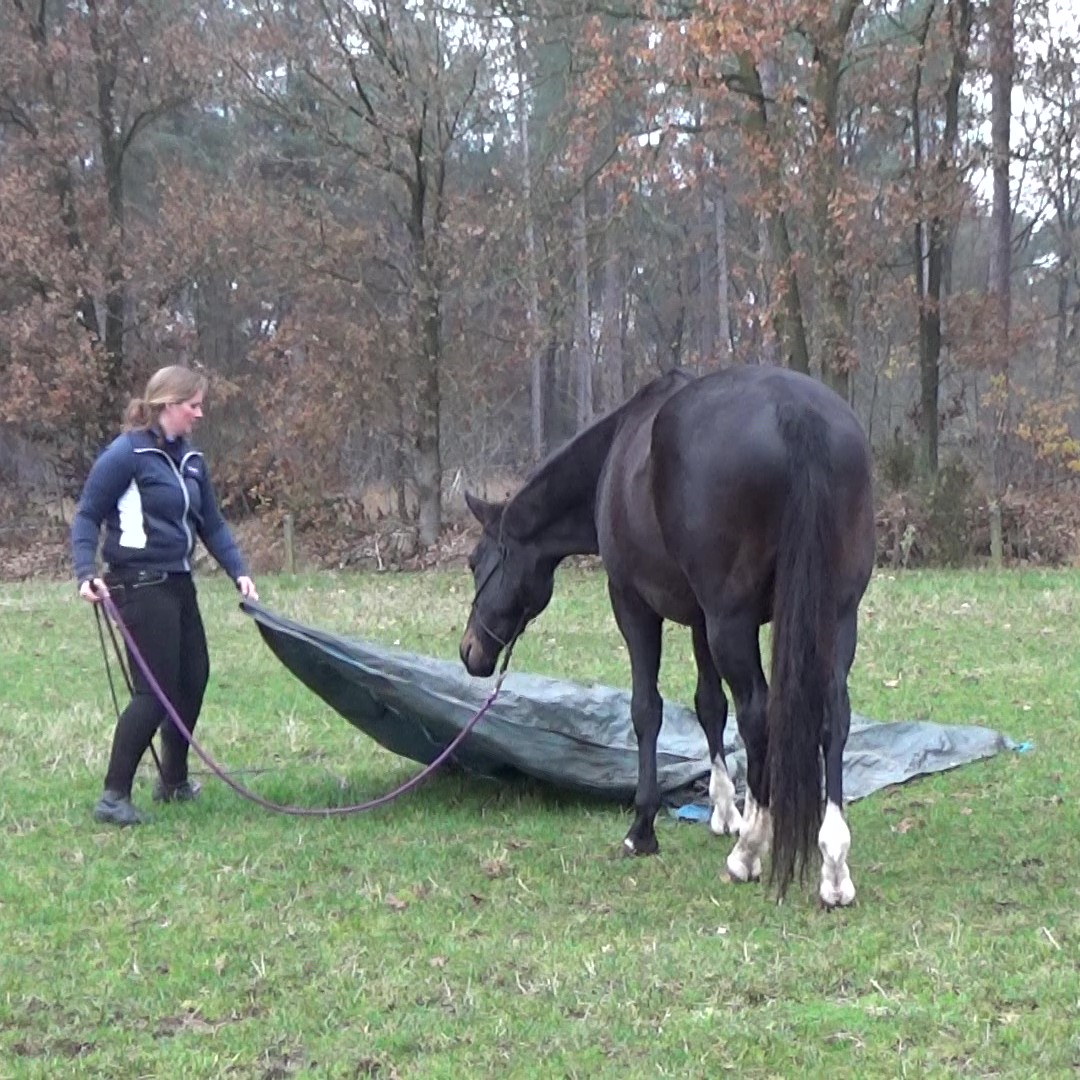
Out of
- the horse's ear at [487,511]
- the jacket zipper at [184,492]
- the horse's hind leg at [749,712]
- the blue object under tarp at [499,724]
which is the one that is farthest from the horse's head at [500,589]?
the horse's hind leg at [749,712]

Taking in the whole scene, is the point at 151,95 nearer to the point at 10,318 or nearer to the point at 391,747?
the point at 10,318

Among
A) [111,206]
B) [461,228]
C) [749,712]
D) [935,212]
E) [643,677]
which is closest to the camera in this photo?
[749,712]

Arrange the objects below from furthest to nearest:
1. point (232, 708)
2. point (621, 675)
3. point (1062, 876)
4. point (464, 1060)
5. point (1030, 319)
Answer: point (1030, 319)
point (621, 675)
point (232, 708)
point (1062, 876)
point (464, 1060)

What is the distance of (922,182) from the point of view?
788 inches

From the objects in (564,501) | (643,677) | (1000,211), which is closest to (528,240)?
(1000,211)

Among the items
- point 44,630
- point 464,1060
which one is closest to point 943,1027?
point 464,1060

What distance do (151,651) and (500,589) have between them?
159cm

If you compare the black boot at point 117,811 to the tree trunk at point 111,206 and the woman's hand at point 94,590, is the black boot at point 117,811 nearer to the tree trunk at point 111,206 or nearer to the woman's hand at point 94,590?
the woman's hand at point 94,590


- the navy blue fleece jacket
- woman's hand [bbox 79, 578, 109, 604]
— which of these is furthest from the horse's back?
woman's hand [bbox 79, 578, 109, 604]

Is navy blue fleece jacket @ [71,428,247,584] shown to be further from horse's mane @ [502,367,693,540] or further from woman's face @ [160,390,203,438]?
horse's mane @ [502,367,693,540]

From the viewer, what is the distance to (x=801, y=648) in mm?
4461

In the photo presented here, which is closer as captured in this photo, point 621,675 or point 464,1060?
point 464,1060

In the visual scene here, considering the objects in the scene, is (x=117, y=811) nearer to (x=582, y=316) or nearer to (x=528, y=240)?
(x=528, y=240)

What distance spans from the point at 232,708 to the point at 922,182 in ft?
49.0
